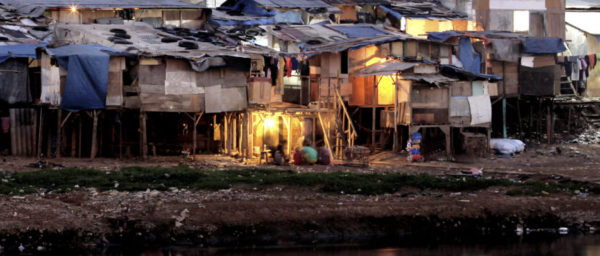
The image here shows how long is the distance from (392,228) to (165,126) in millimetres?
15045

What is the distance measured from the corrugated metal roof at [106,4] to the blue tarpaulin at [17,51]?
6526 mm

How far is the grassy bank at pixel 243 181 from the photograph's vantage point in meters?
28.3

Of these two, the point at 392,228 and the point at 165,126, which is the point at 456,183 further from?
the point at 165,126

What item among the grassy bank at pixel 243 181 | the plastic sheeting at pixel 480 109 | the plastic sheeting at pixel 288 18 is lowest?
the grassy bank at pixel 243 181

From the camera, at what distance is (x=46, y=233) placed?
78.1 ft

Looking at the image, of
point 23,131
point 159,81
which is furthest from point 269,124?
point 23,131

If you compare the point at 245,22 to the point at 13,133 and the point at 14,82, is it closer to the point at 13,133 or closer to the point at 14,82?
the point at 14,82

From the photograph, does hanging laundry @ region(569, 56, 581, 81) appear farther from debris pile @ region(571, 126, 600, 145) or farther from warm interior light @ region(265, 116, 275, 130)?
warm interior light @ region(265, 116, 275, 130)

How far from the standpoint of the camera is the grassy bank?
92.8 feet

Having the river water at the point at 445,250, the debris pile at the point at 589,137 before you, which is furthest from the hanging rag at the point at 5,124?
the debris pile at the point at 589,137

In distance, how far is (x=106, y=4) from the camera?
42719mm

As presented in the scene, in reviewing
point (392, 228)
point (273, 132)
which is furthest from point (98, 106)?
point (392, 228)

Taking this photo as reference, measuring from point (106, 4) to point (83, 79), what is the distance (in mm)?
8268

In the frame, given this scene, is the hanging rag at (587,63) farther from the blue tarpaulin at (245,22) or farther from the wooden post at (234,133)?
the wooden post at (234,133)
